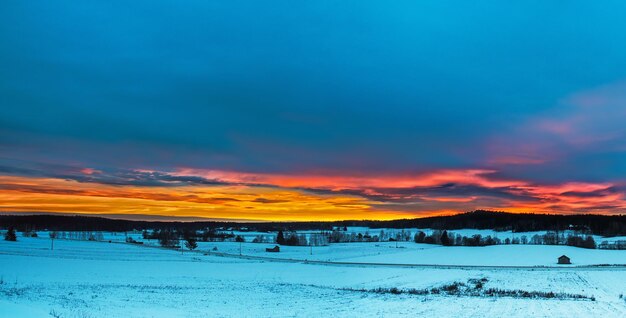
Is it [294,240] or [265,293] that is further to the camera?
[294,240]

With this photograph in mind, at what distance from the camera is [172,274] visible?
205 ft

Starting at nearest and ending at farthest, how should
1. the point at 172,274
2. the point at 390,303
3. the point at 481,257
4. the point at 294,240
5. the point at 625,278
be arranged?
the point at 390,303, the point at 625,278, the point at 172,274, the point at 481,257, the point at 294,240

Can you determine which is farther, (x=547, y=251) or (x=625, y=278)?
(x=547, y=251)

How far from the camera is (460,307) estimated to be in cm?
2861

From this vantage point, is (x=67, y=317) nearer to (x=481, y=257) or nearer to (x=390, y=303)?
(x=390, y=303)

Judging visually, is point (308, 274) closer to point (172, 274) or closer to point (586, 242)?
point (172, 274)

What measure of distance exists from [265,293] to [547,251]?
349 feet

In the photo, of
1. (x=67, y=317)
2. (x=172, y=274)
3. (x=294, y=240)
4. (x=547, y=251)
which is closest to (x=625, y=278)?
(x=172, y=274)

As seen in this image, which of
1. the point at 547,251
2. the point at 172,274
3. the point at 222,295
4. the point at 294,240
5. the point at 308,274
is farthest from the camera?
the point at 294,240

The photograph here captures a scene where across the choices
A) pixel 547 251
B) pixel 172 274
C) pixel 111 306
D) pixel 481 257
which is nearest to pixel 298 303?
pixel 111 306

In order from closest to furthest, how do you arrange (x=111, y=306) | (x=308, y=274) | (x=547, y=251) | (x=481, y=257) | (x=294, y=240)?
(x=111, y=306) → (x=308, y=274) → (x=481, y=257) → (x=547, y=251) → (x=294, y=240)

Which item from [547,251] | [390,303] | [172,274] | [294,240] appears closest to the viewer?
[390,303]

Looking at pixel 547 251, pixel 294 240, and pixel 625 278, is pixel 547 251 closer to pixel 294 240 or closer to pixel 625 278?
pixel 625 278

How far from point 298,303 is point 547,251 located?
11104 cm
